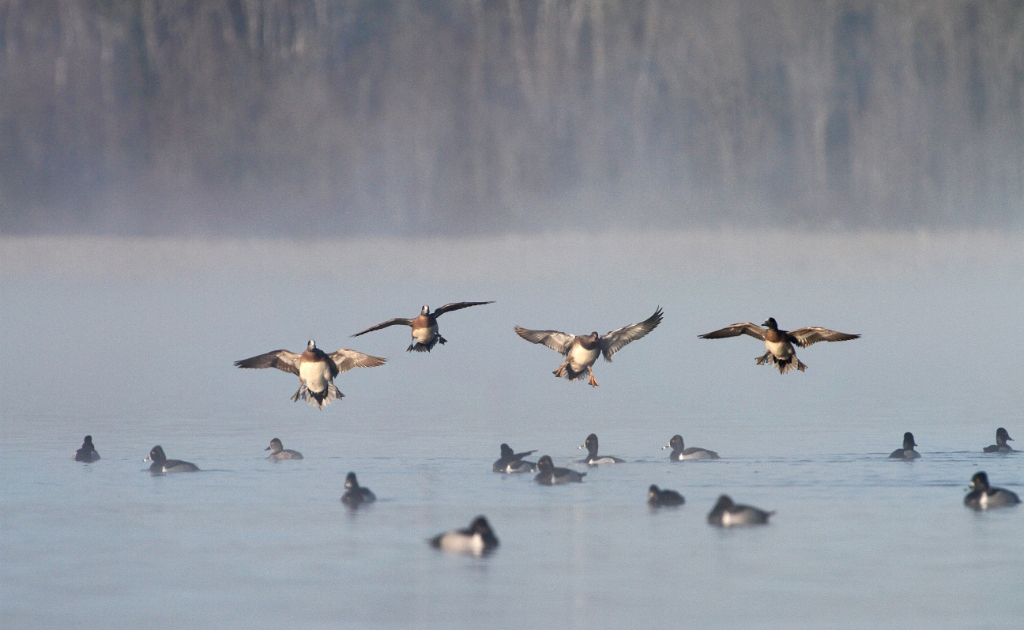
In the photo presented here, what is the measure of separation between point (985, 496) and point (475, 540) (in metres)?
11.9

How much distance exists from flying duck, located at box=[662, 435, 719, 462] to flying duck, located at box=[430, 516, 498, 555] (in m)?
16.4

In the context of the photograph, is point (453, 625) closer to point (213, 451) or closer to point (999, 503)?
point (999, 503)

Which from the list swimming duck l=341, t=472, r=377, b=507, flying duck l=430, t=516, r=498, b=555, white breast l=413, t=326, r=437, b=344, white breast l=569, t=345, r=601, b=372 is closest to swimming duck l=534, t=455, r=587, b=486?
white breast l=569, t=345, r=601, b=372

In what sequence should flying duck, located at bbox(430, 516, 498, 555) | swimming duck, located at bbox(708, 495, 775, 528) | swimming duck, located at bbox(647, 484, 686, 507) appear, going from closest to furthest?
1. flying duck, located at bbox(430, 516, 498, 555)
2. swimming duck, located at bbox(708, 495, 775, 528)
3. swimming duck, located at bbox(647, 484, 686, 507)

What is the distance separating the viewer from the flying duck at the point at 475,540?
93.3 feet

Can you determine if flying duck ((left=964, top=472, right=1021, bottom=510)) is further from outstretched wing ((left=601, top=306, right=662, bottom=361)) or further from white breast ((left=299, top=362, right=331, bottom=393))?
white breast ((left=299, top=362, right=331, bottom=393))

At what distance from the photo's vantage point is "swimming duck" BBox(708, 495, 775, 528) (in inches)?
1229

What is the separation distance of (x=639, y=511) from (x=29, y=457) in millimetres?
22339

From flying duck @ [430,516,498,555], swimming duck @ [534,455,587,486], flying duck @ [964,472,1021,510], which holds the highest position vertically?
swimming duck @ [534,455,587,486]

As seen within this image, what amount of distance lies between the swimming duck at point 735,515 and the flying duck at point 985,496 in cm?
507

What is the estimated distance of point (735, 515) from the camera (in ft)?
103

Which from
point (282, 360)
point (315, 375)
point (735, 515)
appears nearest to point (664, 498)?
point (735, 515)

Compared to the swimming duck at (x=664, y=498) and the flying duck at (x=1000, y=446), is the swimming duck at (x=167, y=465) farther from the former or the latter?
the swimming duck at (x=664, y=498)

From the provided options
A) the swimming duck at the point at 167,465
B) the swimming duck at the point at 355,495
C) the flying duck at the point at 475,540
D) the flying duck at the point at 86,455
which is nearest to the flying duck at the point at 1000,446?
the flying duck at the point at 86,455
